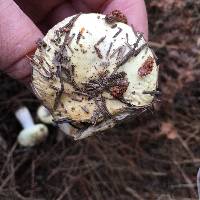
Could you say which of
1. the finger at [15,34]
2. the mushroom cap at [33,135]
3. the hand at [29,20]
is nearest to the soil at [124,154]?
the mushroom cap at [33,135]

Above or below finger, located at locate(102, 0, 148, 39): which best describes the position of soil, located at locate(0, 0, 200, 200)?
below

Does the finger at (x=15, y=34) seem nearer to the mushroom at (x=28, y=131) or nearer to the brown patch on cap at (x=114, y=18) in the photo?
the brown patch on cap at (x=114, y=18)

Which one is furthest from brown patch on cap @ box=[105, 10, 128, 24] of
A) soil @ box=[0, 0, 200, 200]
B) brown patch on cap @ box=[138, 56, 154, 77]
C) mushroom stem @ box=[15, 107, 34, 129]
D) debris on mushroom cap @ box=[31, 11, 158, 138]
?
mushroom stem @ box=[15, 107, 34, 129]

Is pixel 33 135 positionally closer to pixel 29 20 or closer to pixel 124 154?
pixel 124 154

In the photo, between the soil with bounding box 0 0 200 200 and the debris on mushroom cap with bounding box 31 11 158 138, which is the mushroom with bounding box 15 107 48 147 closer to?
the soil with bounding box 0 0 200 200

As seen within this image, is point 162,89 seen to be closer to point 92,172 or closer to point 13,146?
point 92,172

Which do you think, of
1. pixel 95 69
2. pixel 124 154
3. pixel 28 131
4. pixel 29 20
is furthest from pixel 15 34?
pixel 124 154

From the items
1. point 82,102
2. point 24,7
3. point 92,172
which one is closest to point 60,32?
point 82,102
